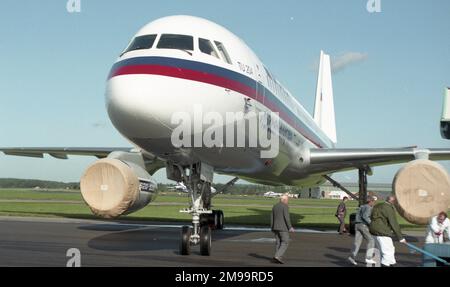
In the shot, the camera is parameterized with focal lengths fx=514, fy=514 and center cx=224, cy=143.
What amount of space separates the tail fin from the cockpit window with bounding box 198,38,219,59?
28022 millimetres

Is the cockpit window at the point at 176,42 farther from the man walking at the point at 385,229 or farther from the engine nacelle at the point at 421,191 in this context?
the engine nacelle at the point at 421,191

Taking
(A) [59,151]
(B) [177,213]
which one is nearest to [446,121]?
(A) [59,151]

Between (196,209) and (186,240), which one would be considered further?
(196,209)

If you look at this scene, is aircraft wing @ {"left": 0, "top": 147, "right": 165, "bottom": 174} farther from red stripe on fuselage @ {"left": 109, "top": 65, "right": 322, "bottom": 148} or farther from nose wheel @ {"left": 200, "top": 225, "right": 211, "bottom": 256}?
red stripe on fuselage @ {"left": 109, "top": 65, "right": 322, "bottom": 148}

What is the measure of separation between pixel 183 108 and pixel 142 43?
200cm

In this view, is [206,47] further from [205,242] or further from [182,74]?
[205,242]

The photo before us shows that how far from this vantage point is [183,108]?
965cm

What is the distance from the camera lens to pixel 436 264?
32.2ft

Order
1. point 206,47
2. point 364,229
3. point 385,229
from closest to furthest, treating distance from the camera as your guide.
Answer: point 385,229, point 206,47, point 364,229

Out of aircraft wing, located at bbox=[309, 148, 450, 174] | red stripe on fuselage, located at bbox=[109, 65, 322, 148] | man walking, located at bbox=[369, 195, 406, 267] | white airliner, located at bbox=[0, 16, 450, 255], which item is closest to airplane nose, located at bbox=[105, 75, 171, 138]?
white airliner, located at bbox=[0, 16, 450, 255]

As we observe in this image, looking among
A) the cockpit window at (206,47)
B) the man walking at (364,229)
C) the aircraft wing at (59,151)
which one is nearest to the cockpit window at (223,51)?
the cockpit window at (206,47)
